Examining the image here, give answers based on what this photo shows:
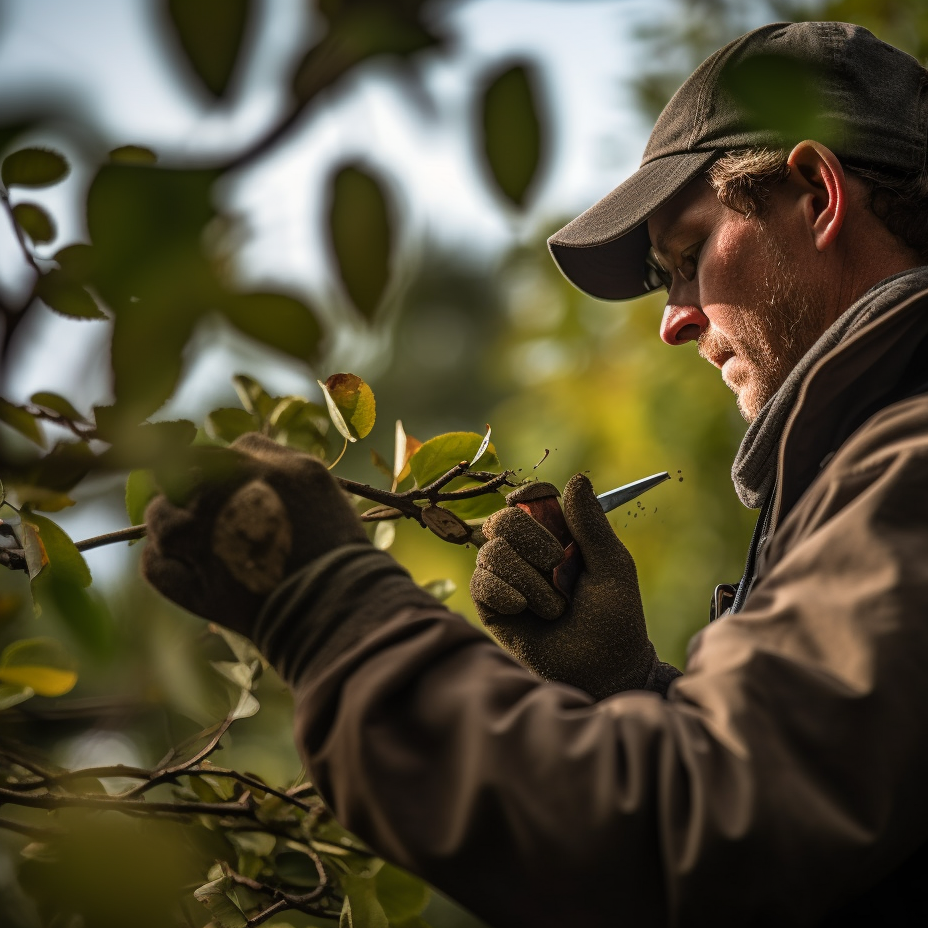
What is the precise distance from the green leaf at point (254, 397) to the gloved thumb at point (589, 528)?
20.0 inches

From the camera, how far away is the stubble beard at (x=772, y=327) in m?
1.67

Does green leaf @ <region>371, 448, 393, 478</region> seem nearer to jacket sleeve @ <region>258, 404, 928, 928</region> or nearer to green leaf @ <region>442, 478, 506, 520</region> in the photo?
green leaf @ <region>442, 478, 506, 520</region>

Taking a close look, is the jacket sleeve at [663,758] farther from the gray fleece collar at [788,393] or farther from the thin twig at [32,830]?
the gray fleece collar at [788,393]

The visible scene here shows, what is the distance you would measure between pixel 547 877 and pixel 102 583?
1.92 feet

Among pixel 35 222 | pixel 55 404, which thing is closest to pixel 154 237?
pixel 55 404

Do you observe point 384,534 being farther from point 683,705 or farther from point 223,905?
point 683,705

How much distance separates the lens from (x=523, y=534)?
59.3 inches

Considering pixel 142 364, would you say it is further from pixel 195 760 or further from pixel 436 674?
pixel 195 760

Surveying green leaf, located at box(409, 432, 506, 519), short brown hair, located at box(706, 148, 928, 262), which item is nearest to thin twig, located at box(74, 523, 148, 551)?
green leaf, located at box(409, 432, 506, 519)

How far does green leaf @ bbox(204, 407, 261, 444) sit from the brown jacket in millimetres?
584

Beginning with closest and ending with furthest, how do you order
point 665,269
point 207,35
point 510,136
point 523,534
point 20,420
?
1. point 207,35
2. point 510,136
3. point 20,420
4. point 523,534
5. point 665,269

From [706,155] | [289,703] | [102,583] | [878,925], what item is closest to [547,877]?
[878,925]

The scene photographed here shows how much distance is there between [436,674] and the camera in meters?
0.96

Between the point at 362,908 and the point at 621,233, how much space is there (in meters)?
1.25
